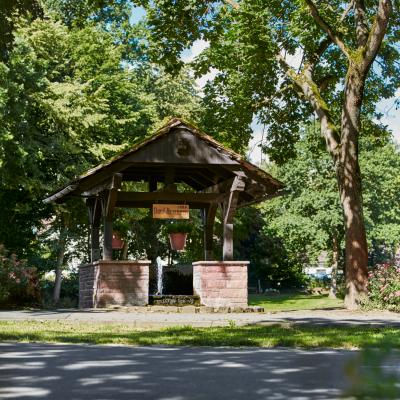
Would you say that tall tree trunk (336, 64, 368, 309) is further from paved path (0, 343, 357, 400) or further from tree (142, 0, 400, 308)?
paved path (0, 343, 357, 400)

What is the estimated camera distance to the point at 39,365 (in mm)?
6430

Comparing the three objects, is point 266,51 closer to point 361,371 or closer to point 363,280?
point 363,280

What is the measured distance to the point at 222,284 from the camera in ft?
60.0

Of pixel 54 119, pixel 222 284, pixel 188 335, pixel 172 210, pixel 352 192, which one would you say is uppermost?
pixel 54 119

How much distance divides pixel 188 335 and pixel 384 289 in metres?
8.98

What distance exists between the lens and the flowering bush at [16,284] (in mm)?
17609

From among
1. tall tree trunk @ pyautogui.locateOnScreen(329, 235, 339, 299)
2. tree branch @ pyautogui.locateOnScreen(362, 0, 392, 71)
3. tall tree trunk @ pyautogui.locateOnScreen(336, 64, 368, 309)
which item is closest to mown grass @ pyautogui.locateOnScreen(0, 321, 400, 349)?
tall tree trunk @ pyautogui.locateOnScreen(336, 64, 368, 309)

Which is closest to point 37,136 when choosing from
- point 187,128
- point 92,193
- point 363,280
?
point 92,193

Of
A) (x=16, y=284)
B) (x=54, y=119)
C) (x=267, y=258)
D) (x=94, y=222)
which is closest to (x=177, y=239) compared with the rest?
(x=94, y=222)

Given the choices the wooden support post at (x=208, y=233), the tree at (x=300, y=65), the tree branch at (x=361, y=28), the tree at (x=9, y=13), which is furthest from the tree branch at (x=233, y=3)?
the tree at (x=9, y=13)

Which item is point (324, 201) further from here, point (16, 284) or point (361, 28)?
point (16, 284)

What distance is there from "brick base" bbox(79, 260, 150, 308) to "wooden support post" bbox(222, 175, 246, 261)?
7.76 feet

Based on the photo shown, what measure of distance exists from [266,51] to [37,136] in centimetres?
1406

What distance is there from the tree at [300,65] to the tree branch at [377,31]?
3 cm
